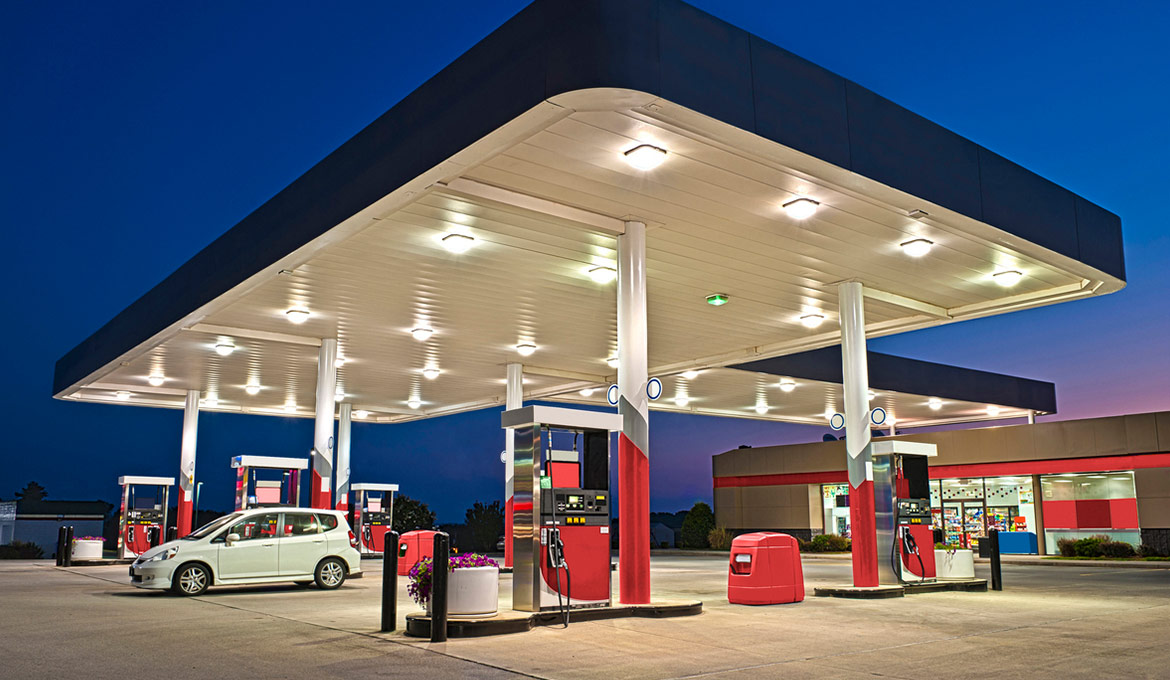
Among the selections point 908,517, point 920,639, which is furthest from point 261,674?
point 908,517

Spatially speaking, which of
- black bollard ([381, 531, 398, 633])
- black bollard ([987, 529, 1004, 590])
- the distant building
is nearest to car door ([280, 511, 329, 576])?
black bollard ([381, 531, 398, 633])

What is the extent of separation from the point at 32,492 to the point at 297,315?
43099 mm

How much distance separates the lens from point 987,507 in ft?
106

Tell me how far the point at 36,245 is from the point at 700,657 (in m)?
70.5

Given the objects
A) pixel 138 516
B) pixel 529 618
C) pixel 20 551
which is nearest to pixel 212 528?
pixel 529 618

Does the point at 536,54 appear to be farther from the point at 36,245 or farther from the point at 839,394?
the point at 36,245

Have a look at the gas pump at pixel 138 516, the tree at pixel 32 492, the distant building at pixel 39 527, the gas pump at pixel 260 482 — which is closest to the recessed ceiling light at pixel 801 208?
the gas pump at pixel 260 482

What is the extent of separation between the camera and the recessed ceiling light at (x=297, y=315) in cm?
1753

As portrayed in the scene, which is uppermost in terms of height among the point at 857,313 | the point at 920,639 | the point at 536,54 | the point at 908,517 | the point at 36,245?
the point at 36,245

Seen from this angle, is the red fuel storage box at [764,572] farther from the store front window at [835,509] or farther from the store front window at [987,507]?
the store front window at [835,509]

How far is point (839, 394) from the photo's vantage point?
28.7 meters

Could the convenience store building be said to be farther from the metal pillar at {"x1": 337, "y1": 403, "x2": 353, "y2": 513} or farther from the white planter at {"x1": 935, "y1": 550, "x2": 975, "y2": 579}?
the metal pillar at {"x1": 337, "y1": 403, "x2": 353, "y2": 513}

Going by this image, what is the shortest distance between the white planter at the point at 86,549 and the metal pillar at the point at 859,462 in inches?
754

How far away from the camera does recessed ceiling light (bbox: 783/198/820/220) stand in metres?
11.7
